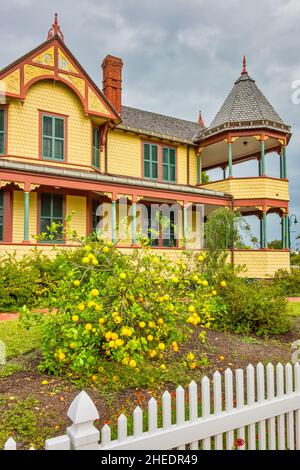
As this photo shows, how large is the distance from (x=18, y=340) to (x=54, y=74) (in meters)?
11.9

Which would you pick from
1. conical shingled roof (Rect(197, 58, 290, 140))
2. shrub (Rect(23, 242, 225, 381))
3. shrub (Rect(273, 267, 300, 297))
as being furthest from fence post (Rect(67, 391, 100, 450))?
conical shingled roof (Rect(197, 58, 290, 140))

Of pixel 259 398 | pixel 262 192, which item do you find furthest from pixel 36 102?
pixel 259 398

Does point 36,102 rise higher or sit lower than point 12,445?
higher

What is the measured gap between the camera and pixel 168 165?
18.6m

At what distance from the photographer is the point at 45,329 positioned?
14.5 ft

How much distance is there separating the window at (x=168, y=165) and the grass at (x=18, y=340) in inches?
500

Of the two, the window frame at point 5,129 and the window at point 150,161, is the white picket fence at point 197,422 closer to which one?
the window frame at point 5,129

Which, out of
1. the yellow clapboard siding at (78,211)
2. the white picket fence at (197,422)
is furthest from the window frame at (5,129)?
the white picket fence at (197,422)

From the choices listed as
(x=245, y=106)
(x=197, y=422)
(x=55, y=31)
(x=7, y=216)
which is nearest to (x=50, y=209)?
(x=7, y=216)

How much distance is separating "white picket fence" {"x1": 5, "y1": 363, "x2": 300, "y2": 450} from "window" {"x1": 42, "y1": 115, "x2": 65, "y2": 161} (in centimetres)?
1313

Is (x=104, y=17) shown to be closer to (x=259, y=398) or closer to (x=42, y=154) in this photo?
(x=42, y=154)

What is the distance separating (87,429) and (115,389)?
80.5 inches

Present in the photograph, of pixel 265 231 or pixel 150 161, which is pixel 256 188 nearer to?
pixel 265 231

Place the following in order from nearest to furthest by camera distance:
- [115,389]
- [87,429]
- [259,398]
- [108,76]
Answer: [87,429] → [259,398] → [115,389] → [108,76]
